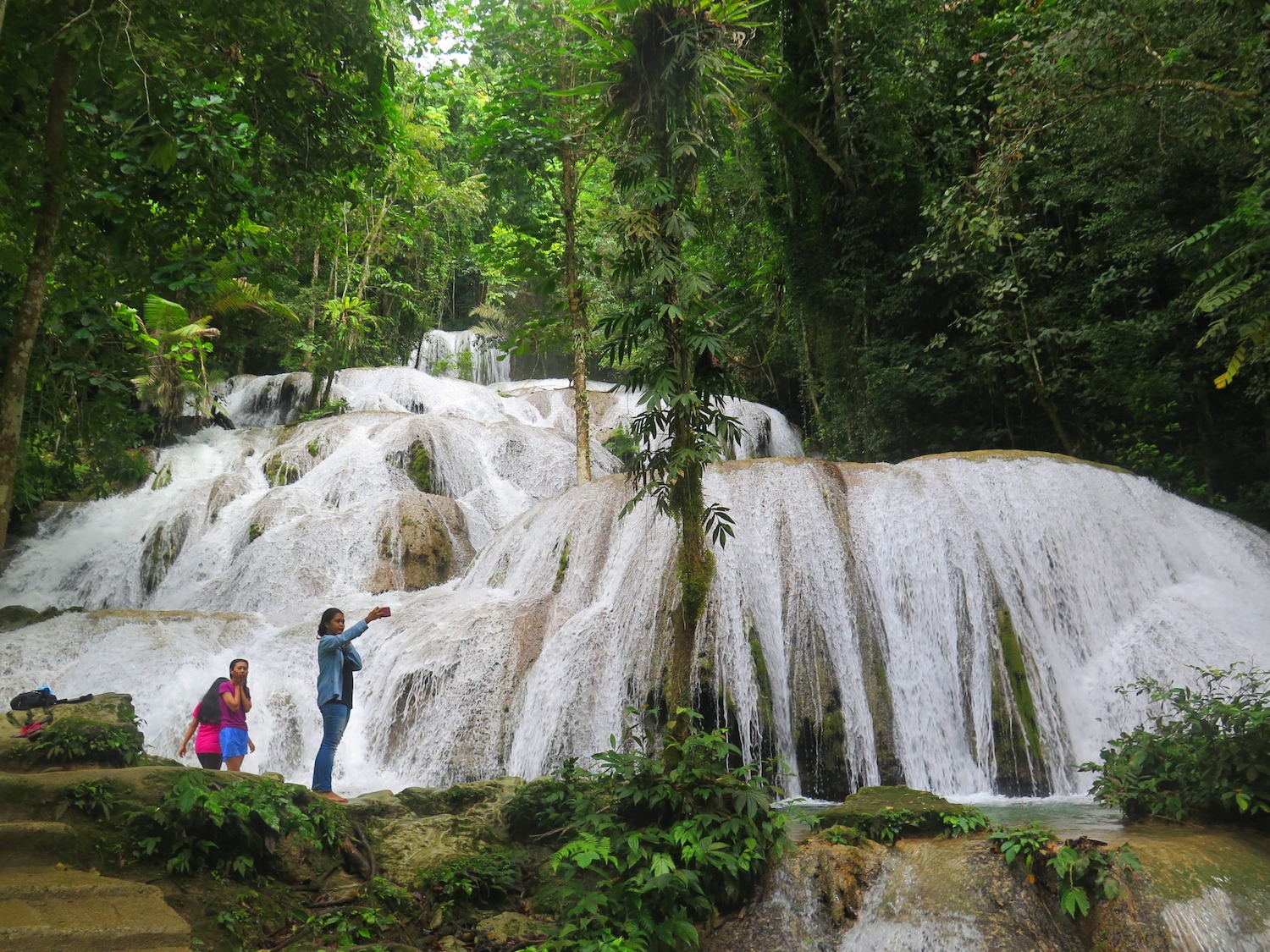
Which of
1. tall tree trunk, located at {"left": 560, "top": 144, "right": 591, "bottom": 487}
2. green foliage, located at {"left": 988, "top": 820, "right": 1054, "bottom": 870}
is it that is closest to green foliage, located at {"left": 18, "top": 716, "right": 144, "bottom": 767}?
green foliage, located at {"left": 988, "top": 820, "right": 1054, "bottom": 870}

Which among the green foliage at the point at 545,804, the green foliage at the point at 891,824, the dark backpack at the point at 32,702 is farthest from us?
the dark backpack at the point at 32,702

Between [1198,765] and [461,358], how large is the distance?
80.5 feet

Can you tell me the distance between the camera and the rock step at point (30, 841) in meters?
4.30

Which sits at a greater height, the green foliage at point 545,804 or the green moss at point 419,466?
the green moss at point 419,466

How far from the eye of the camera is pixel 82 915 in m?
3.84

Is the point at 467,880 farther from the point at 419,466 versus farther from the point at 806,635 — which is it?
the point at 419,466

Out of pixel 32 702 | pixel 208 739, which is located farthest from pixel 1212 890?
pixel 32 702

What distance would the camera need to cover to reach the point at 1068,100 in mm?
8469

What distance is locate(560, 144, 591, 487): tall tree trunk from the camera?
12727mm

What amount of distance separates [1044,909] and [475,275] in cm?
3244

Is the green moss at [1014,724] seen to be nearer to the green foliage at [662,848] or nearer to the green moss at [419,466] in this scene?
the green foliage at [662,848]

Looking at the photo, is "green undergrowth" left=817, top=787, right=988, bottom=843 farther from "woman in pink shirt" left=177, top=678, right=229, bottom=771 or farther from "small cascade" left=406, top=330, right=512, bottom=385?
"small cascade" left=406, top=330, right=512, bottom=385

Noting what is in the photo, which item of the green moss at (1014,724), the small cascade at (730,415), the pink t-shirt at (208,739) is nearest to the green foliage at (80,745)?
the pink t-shirt at (208,739)

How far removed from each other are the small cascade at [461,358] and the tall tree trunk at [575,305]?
45.6 feet
